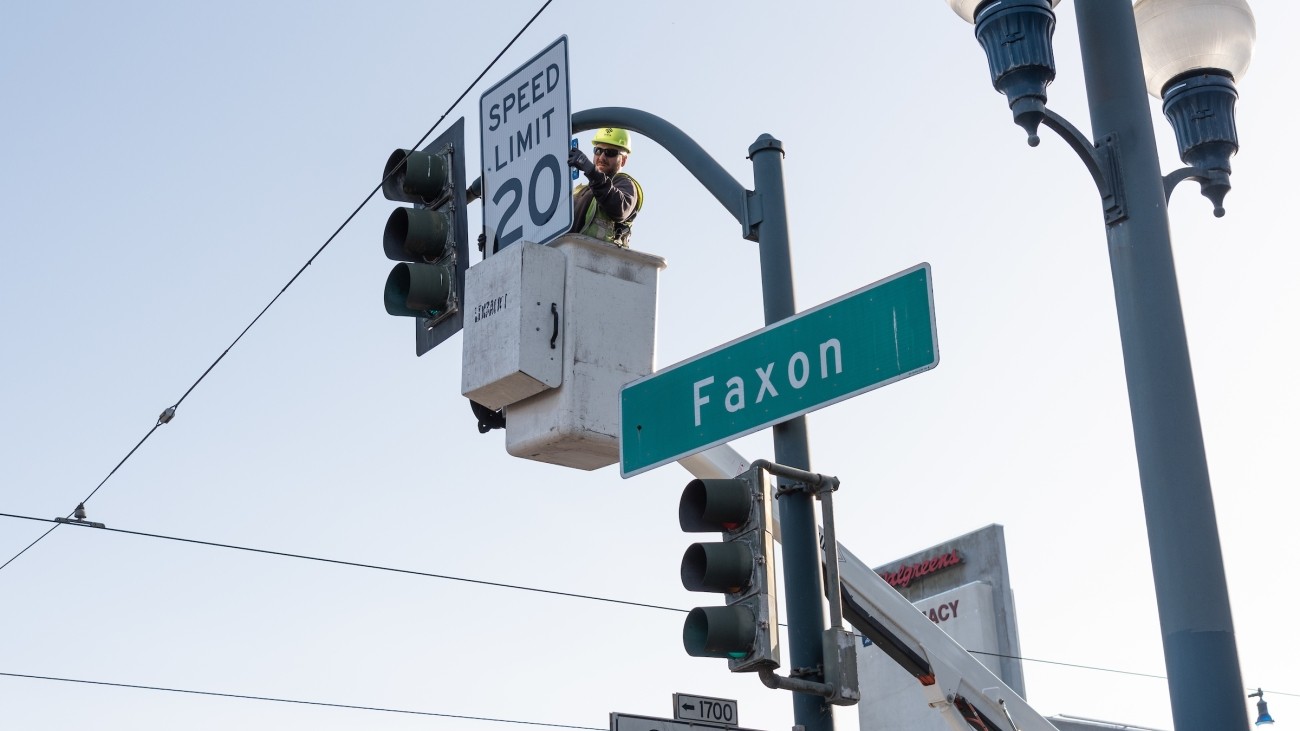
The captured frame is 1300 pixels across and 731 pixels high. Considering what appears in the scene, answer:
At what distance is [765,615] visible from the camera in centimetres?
645

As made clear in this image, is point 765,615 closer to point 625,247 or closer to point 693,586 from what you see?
point 693,586

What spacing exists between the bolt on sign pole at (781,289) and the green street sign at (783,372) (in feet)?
0.99

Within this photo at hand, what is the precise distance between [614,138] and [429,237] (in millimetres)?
1606

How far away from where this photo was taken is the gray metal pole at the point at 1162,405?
5.78 metres

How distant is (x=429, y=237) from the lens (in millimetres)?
8469

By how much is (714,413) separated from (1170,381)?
2.06 metres

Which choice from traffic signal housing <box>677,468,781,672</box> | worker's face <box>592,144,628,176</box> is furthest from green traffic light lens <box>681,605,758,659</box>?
worker's face <box>592,144,628,176</box>

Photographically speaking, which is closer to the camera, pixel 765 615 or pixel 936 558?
pixel 765 615

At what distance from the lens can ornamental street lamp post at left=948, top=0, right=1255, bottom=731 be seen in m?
5.82

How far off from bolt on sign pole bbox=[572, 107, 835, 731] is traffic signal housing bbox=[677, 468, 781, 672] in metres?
0.44

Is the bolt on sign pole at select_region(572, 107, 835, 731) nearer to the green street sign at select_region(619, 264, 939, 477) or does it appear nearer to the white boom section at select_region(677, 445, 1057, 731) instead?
the green street sign at select_region(619, 264, 939, 477)

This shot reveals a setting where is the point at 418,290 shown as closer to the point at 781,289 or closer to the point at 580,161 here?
the point at 580,161

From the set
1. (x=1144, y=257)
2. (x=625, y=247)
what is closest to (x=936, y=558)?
(x=625, y=247)

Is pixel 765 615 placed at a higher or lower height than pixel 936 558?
lower
